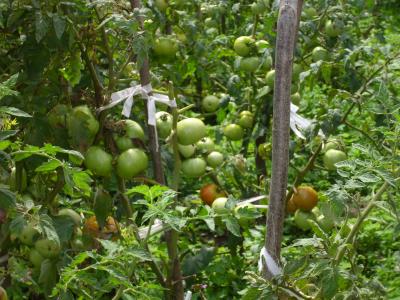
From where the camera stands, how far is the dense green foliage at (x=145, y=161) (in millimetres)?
1290

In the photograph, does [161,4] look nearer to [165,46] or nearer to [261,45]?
[165,46]

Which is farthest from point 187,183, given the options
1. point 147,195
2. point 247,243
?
point 147,195

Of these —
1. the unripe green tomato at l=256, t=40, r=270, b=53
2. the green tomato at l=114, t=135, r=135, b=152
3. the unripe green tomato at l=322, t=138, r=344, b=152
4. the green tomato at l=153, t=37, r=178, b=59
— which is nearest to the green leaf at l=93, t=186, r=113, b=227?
the green tomato at l=114, t=135, r=135, b=152

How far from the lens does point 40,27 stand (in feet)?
5.38

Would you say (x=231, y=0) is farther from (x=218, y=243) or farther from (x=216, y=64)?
(x=218, y=243)

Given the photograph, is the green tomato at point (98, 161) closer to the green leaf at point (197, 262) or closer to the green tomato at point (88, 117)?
the green tomato at point (88, 117)

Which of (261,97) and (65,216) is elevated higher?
(65,216)

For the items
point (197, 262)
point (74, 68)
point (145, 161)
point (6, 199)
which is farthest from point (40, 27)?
point (197, 262)

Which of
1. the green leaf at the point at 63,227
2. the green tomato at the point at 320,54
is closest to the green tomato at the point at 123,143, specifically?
the green leaf at the point at 63,227

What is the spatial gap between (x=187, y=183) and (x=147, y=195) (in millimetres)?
2230

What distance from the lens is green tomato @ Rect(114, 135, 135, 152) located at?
5.98 feet

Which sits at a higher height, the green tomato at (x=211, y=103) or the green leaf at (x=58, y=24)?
the green leaf at (x=58, y=24)

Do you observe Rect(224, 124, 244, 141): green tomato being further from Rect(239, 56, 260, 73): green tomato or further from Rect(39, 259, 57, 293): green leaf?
Rect(39, 259, 57, 293): green leaf

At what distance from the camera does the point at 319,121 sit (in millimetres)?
2186
